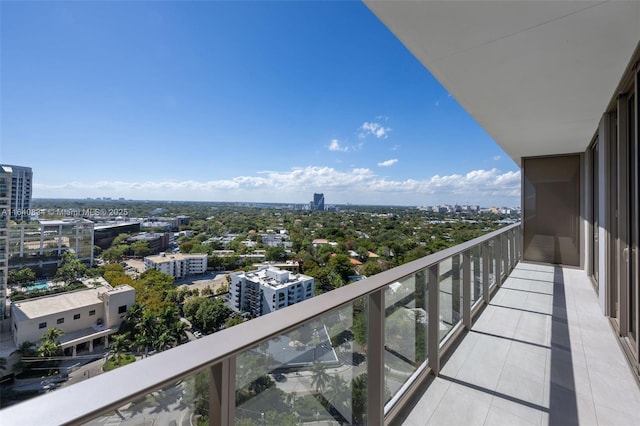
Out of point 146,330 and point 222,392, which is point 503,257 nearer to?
point 222,392

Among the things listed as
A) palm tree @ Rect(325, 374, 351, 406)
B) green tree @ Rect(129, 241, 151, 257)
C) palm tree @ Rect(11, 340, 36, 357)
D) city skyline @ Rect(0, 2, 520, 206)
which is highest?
city skyline @ Rect(0, 2, 520, 206)

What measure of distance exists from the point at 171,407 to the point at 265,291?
6.44 m

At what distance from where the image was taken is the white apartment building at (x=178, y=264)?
933cm

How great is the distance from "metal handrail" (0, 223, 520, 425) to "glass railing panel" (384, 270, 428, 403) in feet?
2.41

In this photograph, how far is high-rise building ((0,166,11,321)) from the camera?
5348mm

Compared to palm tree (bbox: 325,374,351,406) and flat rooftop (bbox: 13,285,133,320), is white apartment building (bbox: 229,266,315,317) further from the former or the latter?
palm tree (bbox: 325,374,351,406)

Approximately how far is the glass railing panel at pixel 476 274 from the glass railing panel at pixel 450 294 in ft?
1.27

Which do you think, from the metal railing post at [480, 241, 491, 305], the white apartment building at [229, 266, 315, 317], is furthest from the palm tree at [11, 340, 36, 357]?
the metal railing post at [480, 241, 491, 305]

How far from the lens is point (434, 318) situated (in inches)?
88.9

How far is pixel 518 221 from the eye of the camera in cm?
653

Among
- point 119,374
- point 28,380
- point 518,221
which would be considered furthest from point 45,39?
point 518,221

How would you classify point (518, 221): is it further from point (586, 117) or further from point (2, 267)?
point (2, 267)

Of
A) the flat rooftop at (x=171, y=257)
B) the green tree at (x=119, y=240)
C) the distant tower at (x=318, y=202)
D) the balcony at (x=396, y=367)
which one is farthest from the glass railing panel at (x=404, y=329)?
the distant tower at (x=318, y=202)

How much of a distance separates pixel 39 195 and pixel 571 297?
13.3 m
